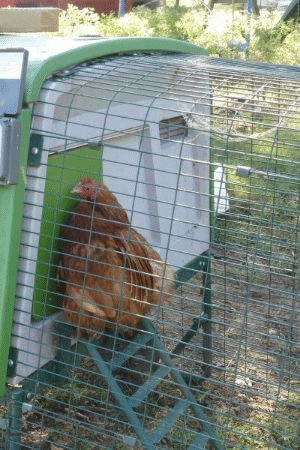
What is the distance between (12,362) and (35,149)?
2.57 ft

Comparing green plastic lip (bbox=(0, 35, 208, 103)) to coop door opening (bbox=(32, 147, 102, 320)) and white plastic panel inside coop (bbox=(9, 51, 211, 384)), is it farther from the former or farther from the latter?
coop door opening (bbox=(32, 147, 102, 320))

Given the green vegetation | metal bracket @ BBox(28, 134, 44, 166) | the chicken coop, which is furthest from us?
the green vegetation

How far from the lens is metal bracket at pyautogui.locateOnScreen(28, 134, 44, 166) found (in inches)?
67.5

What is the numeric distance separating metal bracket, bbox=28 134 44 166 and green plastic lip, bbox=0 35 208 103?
0.42 ft

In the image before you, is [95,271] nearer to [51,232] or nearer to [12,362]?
[51,232]

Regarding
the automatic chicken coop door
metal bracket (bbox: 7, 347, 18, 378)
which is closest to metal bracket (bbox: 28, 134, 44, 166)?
the automatic chicken coop door

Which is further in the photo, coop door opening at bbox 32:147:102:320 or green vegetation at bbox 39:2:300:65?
green vegetation at bbox 39:2:300:65

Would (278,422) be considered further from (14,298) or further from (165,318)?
(14,298)

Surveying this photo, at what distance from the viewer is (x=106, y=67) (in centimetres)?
200

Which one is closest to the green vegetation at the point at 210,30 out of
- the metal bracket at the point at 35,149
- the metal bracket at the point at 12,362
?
the metal bracket at the point at 35,149

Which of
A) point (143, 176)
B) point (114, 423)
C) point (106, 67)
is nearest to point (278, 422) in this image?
point (114, 423)

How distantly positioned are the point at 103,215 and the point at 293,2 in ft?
30.0

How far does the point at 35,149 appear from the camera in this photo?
172 cm

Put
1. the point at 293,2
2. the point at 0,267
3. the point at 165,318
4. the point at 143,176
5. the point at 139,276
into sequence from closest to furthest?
the point at 0,267 < the point at 139,276 < the point at 143,176 < the point at 165,318 < the point at 293,2
